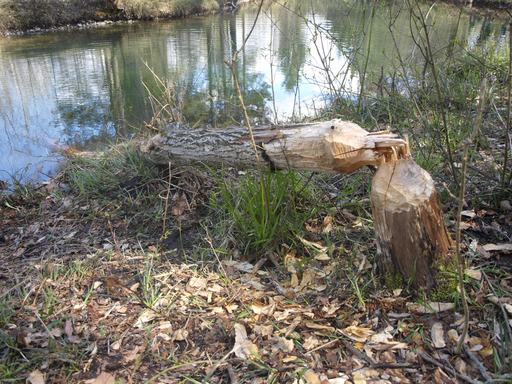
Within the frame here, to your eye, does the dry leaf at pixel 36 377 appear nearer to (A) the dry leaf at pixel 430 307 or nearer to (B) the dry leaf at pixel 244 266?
(B) the dry leaf at pixel 244 266

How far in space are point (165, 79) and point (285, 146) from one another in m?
5.27

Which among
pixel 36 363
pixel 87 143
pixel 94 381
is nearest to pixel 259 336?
pixel 94 381

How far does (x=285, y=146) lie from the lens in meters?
2.26

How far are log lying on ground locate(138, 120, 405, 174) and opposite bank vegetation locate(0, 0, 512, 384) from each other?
0.71ft

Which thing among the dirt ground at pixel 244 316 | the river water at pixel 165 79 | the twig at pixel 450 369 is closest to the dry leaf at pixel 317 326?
the dirt ground at pixel 244 316

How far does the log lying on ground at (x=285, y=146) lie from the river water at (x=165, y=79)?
81 centimetres

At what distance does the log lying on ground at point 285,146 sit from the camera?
6.46 feet

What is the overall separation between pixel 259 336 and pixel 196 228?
51.6 inches

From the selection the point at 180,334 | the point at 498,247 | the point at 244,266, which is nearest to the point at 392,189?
the point at 498,247

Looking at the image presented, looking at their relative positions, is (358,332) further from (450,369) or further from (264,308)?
(264,308)

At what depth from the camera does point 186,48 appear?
1021 centimetres

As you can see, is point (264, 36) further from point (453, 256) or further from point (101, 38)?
point (453, 256)

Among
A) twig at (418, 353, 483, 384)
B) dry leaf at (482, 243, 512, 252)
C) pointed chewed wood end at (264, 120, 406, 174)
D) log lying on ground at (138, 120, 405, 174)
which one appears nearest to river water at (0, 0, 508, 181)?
log lying on ground at (138, 120, 405, 174)

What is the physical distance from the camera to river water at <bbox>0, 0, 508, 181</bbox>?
4.58 meters
